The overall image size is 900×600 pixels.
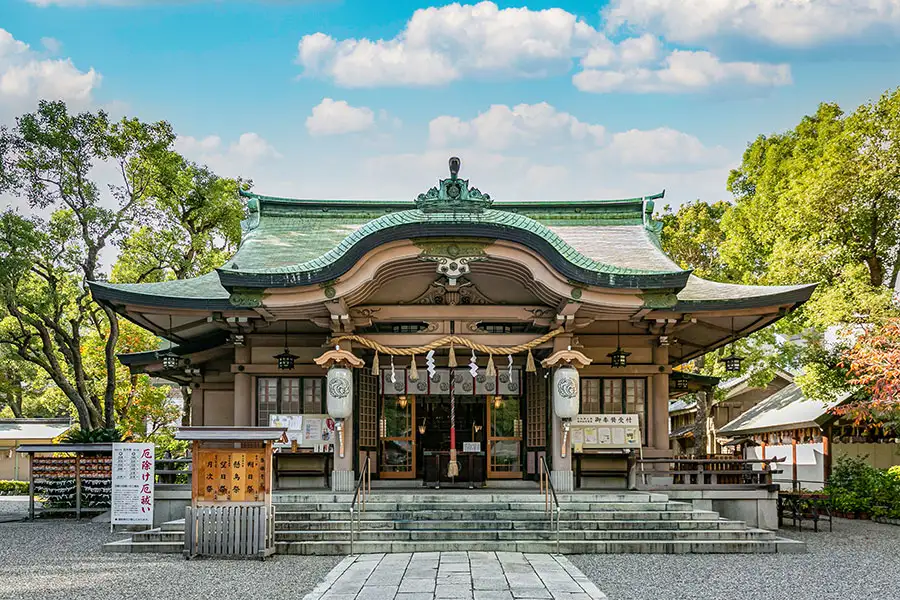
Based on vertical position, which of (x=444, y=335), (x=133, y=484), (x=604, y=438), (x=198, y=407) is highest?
(x=444, y=335)

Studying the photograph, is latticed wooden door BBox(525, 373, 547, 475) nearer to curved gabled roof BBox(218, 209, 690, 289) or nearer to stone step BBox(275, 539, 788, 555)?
curved gabled roof BBox(218, 209, 690, 289)

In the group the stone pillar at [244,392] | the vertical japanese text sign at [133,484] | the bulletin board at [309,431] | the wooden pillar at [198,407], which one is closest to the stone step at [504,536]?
the vertical japanese text sign at [133,484]

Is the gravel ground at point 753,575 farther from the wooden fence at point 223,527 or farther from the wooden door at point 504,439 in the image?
the wooden door at point 504,439

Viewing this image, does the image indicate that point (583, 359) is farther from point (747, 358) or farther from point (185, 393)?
point (185, 393)

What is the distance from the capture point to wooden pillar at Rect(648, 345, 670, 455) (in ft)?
51.0

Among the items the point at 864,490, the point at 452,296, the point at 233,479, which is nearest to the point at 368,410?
the point at 452,296

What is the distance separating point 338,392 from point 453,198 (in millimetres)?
3558

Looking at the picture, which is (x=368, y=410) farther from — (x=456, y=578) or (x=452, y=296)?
(x=456, y=578)

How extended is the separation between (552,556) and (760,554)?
2.94 m

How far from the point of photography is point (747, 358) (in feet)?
76.9

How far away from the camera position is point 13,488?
29828 mm

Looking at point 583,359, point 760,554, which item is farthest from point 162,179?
point 760,554

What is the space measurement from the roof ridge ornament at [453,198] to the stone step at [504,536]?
485cm

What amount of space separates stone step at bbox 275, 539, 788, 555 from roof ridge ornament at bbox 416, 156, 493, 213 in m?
5.02
